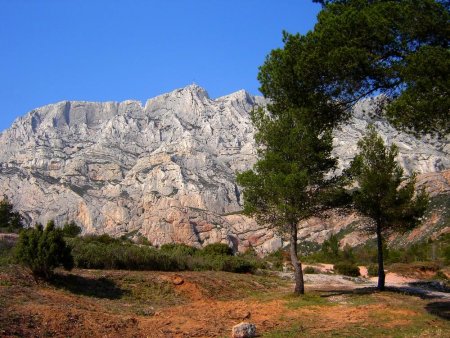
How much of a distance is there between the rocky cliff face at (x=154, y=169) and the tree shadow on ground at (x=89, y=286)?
92.1m

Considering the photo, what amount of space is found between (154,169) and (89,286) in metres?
125

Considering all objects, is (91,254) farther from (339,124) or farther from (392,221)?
(392,221)

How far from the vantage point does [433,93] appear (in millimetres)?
11086

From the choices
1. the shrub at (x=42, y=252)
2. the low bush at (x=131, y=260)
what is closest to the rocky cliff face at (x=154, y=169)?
the low bush at (x=131, y=260)

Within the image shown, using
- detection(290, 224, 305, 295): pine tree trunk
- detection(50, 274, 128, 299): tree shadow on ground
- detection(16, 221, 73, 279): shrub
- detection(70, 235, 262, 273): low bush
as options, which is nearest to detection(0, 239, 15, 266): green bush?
detection(16, 221, 73, 279): shrub

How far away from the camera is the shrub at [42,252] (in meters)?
16.5

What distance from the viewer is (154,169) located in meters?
141

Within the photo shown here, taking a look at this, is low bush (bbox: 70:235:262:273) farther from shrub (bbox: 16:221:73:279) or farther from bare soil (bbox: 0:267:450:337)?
shrub (bbox: 16:221:73:279)

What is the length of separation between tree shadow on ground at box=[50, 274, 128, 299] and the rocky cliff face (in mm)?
92106

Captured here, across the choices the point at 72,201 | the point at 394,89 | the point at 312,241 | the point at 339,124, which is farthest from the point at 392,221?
the point at 72,201

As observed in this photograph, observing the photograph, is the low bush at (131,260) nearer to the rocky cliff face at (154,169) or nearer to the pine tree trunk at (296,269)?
the pine tree trunk at (296,269)

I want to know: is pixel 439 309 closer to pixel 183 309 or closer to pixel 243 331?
pixel 243 331

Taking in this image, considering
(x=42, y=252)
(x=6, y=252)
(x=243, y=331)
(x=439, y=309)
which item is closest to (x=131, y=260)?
(x=6, y=252)

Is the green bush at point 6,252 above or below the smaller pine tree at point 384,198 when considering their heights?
below
